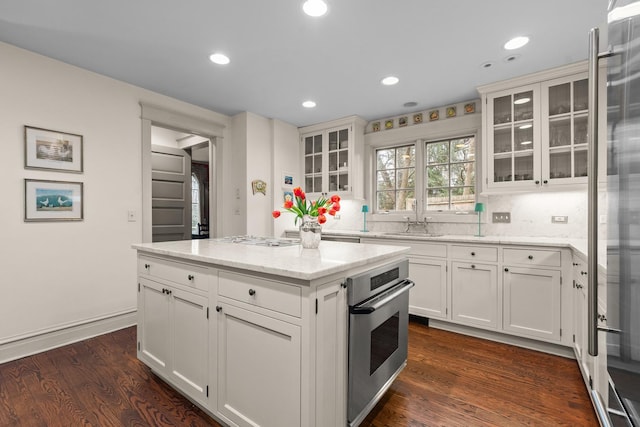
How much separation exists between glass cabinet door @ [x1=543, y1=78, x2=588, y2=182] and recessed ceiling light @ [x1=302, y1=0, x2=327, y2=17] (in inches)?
88.9

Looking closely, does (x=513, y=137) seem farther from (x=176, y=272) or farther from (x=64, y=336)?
(x=64, y=336)

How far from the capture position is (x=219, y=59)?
8.77ft

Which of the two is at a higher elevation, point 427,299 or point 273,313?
point 273,313

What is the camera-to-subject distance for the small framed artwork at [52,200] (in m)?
2.54

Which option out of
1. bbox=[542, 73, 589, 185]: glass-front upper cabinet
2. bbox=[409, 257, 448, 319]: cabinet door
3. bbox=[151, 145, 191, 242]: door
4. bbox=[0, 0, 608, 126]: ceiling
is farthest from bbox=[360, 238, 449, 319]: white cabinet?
bbox=[151, 145, 191, 242]: door

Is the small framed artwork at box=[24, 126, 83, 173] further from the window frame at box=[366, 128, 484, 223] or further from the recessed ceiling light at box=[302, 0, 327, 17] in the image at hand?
the window frame at box=[366, 128, 484, 223]

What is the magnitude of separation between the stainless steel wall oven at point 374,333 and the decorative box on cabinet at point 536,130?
1.88 metres

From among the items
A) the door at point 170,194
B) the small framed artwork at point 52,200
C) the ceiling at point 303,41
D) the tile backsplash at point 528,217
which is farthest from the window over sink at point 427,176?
the small framed artwork at point 52,200

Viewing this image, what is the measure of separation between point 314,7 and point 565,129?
251 cm

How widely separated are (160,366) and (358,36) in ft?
8.86

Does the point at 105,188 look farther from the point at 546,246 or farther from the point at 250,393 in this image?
the point at 546,246

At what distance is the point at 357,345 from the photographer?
1500 mm

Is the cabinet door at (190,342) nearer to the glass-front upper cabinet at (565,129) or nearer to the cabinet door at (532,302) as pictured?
the cabinet door at (532,302)

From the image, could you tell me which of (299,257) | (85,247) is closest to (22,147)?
(85,247)
